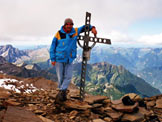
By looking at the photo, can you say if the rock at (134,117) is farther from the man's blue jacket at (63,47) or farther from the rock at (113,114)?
the man's blue jacket at (63,47)

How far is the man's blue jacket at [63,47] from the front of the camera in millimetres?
8945

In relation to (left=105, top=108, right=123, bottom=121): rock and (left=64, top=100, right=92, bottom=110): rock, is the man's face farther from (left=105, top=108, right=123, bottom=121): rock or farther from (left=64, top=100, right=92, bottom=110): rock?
(left=105, top=108, right=123, bottom=121): rock

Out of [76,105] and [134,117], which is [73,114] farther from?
[134,117]

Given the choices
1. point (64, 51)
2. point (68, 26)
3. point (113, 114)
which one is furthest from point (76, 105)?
point (68, 26)

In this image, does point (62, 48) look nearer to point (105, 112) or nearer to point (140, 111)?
point (105, 112)

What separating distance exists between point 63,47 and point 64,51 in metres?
0.22

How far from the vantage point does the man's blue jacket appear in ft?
29.3

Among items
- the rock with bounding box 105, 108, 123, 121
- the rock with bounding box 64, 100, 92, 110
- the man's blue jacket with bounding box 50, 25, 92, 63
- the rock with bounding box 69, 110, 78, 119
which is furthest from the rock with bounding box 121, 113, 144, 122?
the man's blue jacket with bounding box 50, 25, 92, 63

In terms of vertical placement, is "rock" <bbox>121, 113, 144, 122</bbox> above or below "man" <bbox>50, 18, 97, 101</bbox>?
below

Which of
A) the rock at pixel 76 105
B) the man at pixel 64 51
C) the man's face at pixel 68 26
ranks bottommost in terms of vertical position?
the rock at pixel 76 105

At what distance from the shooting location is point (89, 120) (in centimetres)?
803

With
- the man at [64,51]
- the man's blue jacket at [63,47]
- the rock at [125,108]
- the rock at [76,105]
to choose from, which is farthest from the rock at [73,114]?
the man's blue jacket at [63,47]

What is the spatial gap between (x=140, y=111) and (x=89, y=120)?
10.4 feet

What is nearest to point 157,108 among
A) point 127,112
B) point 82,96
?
point 127,112
